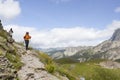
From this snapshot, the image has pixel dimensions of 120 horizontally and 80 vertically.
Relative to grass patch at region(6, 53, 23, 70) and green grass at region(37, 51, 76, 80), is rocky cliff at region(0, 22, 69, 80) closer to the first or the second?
grass patch at region(6, 53, 23, 70)

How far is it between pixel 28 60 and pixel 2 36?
5003 millimetres

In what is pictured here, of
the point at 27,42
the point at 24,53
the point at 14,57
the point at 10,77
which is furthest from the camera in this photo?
the point at 27,42

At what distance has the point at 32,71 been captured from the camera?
2933 cm

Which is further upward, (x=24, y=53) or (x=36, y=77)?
(x=24, y=53)

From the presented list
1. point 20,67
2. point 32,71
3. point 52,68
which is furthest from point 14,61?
point 52,68

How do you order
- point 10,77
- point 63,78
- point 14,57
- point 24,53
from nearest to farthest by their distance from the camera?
1. point 10,77
2. point 14,57
3. point 63,78
4. point 24,53

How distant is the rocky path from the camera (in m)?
27.9

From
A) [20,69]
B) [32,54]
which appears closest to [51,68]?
[20,69]

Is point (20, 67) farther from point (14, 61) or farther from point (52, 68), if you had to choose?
point (52, 68)

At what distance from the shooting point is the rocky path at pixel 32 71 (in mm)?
27859

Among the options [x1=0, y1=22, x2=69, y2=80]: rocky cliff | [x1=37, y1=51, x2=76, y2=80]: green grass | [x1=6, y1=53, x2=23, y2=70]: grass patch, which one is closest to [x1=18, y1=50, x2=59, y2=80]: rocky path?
[x1=0, y1=22, x2=69, y2=80]: rocky cliff

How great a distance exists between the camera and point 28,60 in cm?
3325

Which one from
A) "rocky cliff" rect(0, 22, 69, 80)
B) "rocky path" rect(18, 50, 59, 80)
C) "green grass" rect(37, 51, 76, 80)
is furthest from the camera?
"green grass" rect(37, 51, 76, 80)

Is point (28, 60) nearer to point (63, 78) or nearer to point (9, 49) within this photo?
point (9, 49)
